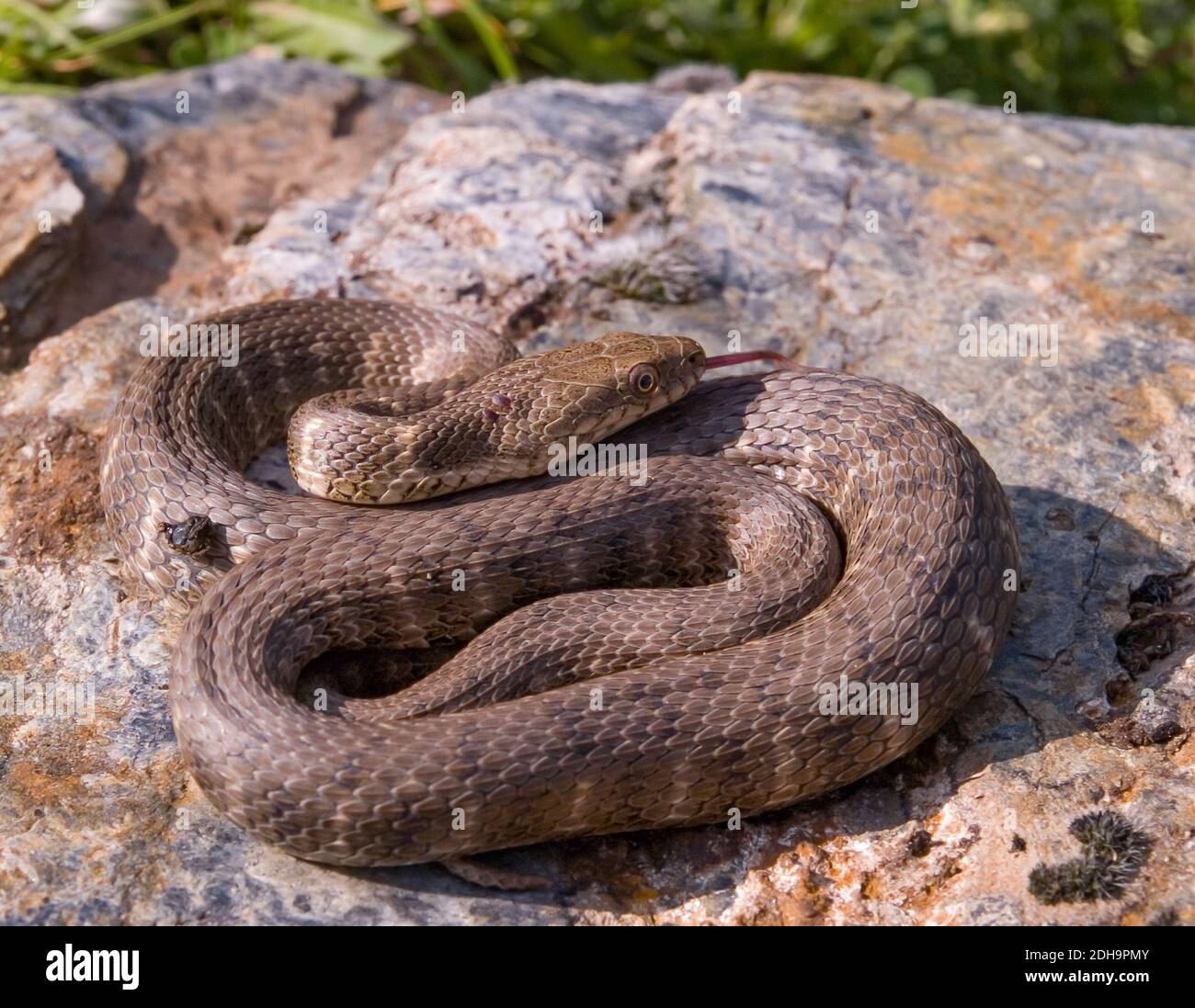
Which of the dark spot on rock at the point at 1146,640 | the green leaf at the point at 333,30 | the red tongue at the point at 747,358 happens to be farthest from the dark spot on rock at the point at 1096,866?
the green leaf at the point at 333,30

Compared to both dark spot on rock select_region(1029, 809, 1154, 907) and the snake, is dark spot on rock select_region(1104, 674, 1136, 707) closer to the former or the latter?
the snake

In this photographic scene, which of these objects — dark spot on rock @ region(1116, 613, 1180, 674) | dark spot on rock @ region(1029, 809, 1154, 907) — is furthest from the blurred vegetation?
dark spot on rock @ region(1029, 809, 1154, 907)

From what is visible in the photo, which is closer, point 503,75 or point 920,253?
point 920,253

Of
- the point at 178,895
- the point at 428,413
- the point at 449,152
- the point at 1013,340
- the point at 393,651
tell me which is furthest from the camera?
the point at 449,152

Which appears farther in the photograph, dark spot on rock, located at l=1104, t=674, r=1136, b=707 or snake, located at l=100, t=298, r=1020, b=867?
dark spot on rock, located at l=1104, t=674, r=1136, b=707

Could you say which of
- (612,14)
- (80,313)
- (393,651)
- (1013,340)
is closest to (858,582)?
(393,651)

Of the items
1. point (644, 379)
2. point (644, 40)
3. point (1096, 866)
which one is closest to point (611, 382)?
point (644, 379)

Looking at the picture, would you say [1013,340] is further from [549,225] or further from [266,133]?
[266,133]

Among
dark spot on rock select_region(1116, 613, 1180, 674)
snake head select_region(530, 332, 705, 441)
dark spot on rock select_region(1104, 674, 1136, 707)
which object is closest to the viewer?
dark spot on rock select_region(1104, 674, 1136, 707)
